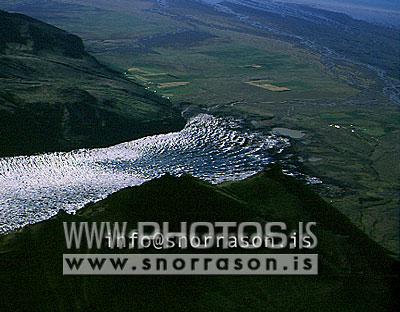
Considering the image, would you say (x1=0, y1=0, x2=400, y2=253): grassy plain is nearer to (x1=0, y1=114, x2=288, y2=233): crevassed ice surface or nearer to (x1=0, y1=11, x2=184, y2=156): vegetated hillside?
(x1=0, y1=114, x2=288, y2=233): crevassed ice surface

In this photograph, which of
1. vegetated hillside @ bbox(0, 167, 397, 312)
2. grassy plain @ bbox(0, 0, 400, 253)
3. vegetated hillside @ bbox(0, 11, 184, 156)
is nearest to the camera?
vegetated hillside @ bbox(0, 167, 397, 312)

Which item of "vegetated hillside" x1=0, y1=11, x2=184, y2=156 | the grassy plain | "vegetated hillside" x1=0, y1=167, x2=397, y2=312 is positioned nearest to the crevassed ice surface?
"vegetated hillside" x1=0, y1=11, x2=184, y2=156

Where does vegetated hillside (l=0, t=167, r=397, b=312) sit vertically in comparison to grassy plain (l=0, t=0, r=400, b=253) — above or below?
above

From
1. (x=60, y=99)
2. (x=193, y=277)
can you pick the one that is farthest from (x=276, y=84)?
(x=193, y=277)

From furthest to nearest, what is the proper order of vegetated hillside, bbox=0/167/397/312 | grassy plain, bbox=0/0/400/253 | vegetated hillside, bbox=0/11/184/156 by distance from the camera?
vegetated hillside, bbox=0/11/184/156
grassy plain, bbox=0/0/400/253
vegetated hillside, bbox=0/167/397/312

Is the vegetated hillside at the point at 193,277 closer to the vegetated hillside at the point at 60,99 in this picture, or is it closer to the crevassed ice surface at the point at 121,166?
the crevassed ice surface at the point at 121,166

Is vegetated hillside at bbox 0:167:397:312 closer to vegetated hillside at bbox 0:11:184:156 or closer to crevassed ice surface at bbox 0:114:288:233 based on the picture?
crevassed ice surface at bbox 0:114:288:233

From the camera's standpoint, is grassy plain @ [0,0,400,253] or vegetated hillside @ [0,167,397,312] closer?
vegetated hillside @ [0,167,397,312]

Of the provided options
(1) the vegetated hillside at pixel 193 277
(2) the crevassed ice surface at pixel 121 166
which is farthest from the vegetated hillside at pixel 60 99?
(1) the vegetated hillside at pixel 193 277
